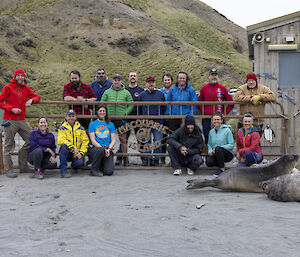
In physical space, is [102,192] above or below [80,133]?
below

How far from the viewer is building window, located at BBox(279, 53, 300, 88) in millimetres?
10859

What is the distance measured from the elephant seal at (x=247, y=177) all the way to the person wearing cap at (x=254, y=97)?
6.64ft

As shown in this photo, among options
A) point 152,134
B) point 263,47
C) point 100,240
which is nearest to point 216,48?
point 263,47

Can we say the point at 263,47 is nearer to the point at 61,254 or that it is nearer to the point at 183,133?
the point at 183,133

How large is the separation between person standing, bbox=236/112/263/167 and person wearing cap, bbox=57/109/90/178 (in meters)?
3.13

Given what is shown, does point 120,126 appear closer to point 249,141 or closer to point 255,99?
point 249,141

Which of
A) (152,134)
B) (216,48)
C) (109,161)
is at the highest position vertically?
(216,48)

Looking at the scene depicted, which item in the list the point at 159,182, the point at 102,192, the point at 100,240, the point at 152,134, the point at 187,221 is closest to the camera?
the point at 100,240

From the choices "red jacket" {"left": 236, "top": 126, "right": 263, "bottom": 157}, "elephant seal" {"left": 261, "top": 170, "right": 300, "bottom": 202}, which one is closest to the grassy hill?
"red jacket" {"left": 236, "top": 126, "right": 263, "bottom": 157}

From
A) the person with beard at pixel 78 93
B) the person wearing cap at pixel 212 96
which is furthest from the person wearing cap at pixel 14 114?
the person wearing cap at pixel 212 96

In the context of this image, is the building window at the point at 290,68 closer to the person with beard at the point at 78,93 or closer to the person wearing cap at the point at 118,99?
the person wearing cap at the point at 118,99

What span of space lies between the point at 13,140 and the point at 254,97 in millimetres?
5114

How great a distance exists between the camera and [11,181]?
268 inches

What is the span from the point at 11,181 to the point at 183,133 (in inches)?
137
